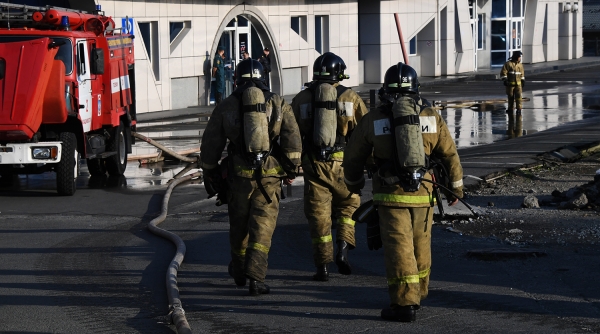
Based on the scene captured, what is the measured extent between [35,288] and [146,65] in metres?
20.1

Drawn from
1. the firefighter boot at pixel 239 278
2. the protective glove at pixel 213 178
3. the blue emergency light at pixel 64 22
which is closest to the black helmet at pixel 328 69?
the protective glove at pixel 213 178

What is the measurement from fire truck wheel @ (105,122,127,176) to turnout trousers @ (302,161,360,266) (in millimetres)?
7849

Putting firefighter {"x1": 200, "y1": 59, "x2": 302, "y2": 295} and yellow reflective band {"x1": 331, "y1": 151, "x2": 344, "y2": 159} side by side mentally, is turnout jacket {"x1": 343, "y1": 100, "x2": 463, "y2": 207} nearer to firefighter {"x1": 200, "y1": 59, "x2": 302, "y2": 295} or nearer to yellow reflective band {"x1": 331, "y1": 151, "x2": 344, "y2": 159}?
firefighter {"x1": 200, "y1": 59, "x2": 302, "y2": 295}

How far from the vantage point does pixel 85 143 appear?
14.1 metres

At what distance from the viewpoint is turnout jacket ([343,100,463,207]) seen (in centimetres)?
687

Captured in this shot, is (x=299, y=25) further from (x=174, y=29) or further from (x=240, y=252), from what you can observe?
(x=240, y=252)

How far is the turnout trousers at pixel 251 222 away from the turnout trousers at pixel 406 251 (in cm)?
109

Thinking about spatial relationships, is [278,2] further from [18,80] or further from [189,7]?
[18,80]

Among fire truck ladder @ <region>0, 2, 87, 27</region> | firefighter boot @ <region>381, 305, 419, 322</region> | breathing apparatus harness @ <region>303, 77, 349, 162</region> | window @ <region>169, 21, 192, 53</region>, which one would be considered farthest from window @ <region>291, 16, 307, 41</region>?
firefighter boot @ <region>381, 305, 419, 322</region>

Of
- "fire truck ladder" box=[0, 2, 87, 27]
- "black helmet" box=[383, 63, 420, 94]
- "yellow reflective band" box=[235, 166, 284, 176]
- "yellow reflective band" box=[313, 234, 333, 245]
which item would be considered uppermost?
"fire truck ladder" box=[0, 2, 87, 27]

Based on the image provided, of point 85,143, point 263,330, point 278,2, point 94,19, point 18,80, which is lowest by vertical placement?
point 263,330

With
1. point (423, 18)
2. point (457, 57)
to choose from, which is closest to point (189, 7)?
point (423, 18)

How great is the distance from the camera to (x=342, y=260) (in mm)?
8320

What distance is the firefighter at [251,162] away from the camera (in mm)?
7582
